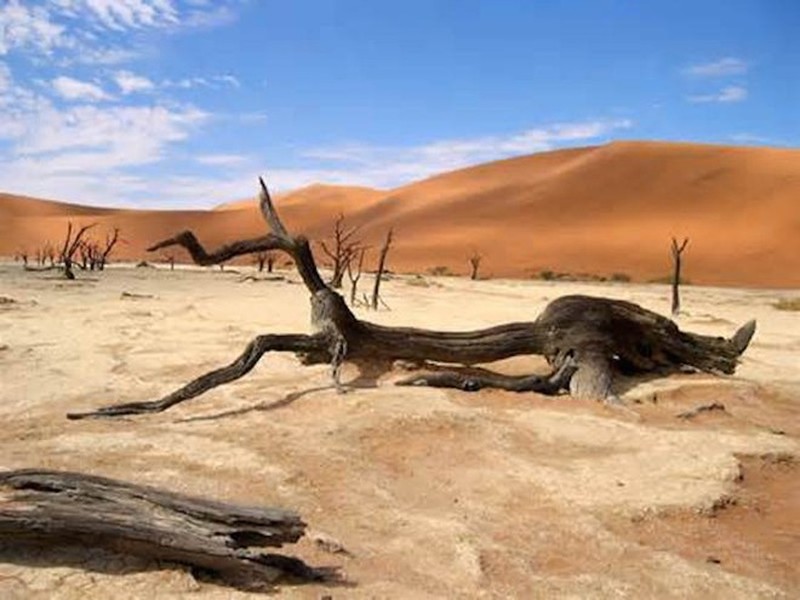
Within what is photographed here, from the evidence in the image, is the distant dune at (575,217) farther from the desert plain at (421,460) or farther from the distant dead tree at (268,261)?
the desert plain at (421,460)

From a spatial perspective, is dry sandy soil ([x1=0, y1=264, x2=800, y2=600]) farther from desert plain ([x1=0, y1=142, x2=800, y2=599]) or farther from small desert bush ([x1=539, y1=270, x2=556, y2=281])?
small desert bush ([x1=539, y1=270, x2=556, y2=281])

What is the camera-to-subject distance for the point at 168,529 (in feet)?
11.2

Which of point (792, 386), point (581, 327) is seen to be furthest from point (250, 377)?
point (792, 386)

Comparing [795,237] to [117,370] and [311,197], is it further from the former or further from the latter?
[311,197]

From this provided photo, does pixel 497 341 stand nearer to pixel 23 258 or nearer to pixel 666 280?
pixel 666 280

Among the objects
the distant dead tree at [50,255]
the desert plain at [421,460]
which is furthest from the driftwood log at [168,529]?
the distant dead tree at [50,255]

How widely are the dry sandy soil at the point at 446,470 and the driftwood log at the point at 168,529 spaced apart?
0.27 feet

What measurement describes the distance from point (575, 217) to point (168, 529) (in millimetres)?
55303

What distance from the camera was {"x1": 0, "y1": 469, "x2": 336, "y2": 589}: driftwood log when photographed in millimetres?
3383

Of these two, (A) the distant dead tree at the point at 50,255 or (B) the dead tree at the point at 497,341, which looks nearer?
(B) the dead tree at the point at 497,341

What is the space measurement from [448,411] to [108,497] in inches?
130

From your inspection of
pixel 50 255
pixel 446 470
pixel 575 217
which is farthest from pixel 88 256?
pixel 575 217

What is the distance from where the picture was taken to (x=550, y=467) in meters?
5.44

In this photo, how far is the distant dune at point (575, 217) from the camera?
44781mm
